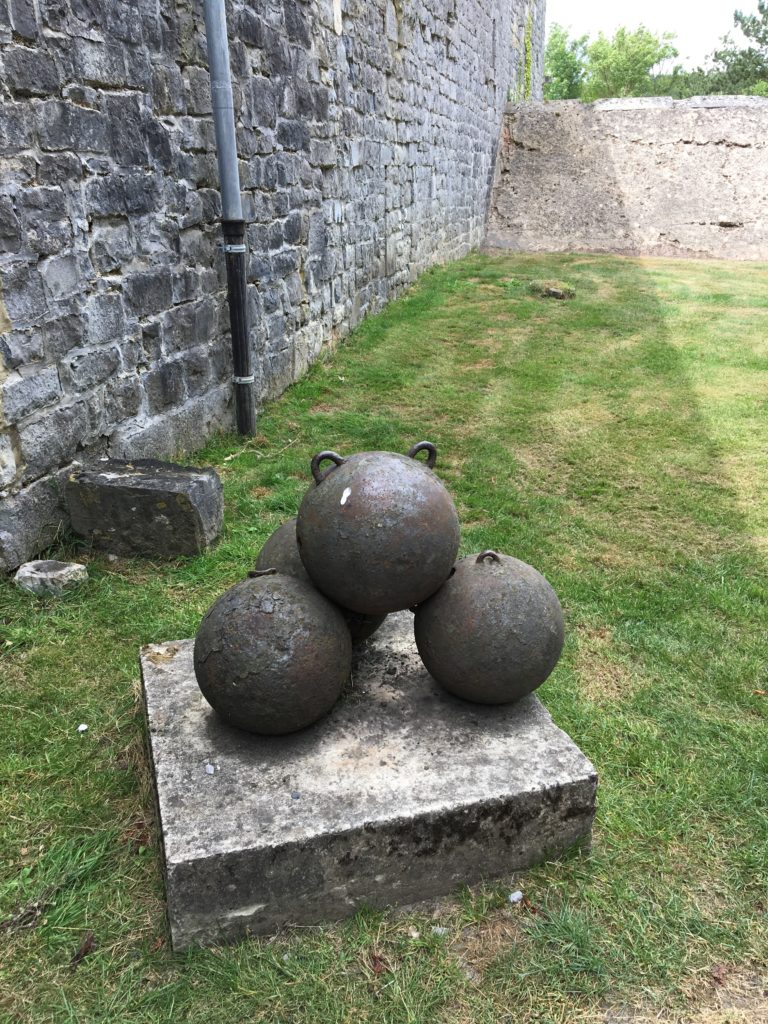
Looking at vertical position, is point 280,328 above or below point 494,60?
below

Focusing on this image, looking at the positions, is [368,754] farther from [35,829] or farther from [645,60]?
[645,60]

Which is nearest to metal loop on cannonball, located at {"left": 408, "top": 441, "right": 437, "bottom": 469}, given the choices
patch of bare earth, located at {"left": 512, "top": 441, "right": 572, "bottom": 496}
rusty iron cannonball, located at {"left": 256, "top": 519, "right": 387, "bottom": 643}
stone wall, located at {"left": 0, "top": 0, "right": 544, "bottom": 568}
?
rusty iron cannonball, located at {"left": 256, "top": 519, "right": 387, "bottom": 643}

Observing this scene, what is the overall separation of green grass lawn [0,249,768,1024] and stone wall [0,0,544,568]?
60cm

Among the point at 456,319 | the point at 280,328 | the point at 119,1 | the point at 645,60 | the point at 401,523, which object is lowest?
the point at 456,319

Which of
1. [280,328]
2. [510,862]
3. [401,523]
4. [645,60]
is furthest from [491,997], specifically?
[645,60]

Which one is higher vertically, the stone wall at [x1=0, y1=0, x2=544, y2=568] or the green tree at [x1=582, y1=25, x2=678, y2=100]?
the green tree at [x1=582, y1=25, x2=678, y2=100]

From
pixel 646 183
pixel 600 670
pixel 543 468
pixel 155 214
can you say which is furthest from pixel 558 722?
pixel 646 183

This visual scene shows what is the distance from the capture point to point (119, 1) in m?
4.26

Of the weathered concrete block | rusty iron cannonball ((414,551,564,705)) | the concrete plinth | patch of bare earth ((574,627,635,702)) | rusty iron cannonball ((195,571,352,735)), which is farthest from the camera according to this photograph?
the weathered concrete block

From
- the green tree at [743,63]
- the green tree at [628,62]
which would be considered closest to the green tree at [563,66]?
the green tree at [628,62]

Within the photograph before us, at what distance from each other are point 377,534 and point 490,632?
48 cm

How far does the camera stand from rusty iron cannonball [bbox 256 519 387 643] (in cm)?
265

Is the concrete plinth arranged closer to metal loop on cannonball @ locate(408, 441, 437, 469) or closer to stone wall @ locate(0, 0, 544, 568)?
metal loop on cannonball @ locate(408, 441, 437, 469)

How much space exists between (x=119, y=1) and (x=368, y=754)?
4144mm
